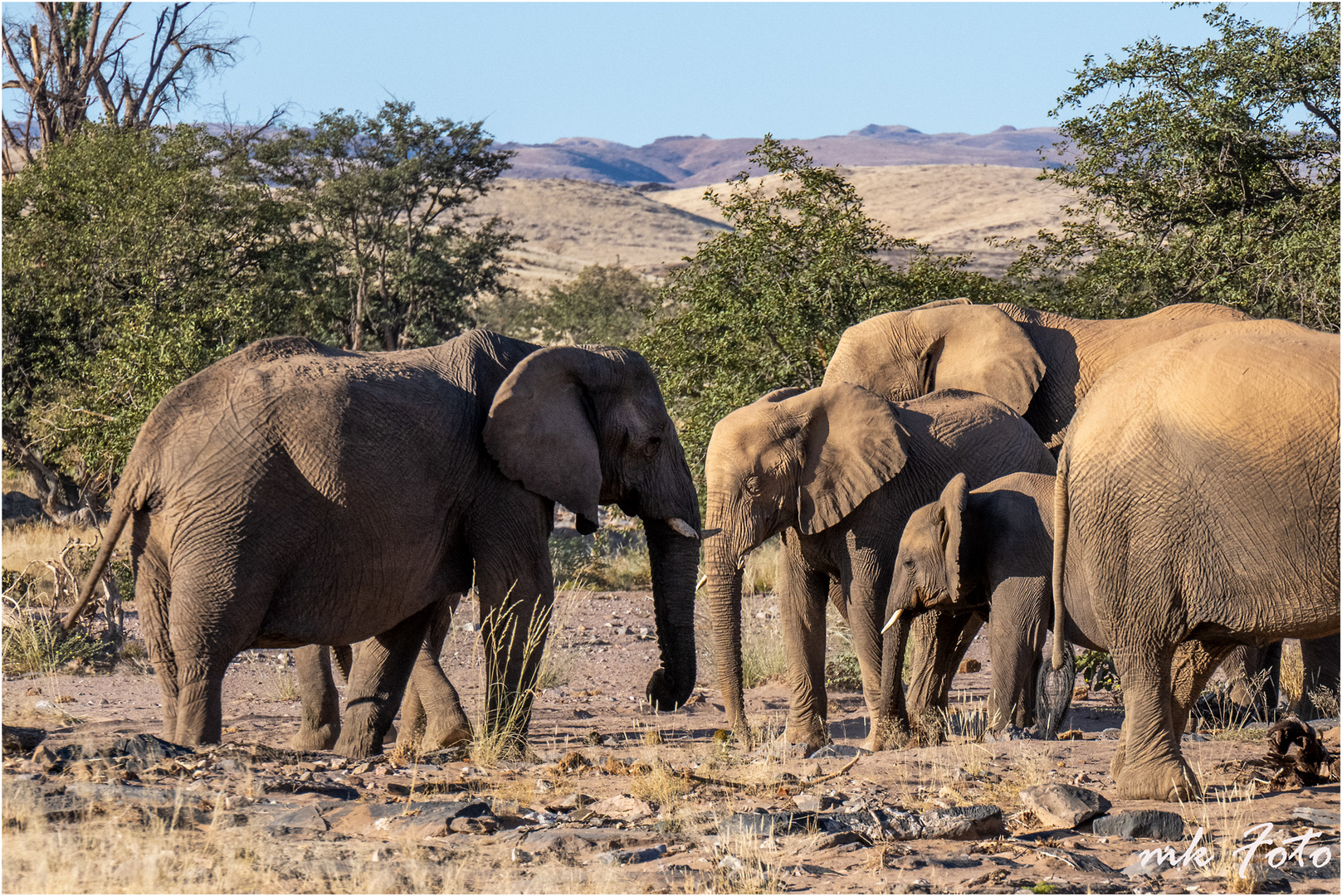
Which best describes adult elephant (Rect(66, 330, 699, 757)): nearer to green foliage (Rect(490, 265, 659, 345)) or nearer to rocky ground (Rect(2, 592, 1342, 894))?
rocky ground (Rect(2, 592, 1342, 894))

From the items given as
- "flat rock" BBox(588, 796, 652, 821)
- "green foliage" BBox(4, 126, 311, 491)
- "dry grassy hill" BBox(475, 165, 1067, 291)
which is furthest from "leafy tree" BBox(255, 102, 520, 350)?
"dry grassy hill" BBox(475, 165, 1067, 291)

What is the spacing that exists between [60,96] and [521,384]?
2849 centimetres

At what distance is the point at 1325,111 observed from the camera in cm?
1569

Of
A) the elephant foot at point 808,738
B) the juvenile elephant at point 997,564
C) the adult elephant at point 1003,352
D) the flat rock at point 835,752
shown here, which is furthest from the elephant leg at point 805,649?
the adult elephant at point 1003,352

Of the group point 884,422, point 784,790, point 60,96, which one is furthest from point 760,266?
point 60,96

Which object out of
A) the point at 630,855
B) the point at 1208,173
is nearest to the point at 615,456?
the point at 630,855

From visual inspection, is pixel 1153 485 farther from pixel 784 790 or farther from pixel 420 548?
pixel 420 548

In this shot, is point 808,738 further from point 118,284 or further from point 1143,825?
point 118,284

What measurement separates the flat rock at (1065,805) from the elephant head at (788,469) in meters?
2.67

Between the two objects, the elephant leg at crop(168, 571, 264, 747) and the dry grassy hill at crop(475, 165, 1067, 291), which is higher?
the dry grassy hill at crop(475, 165, 1067, 291)

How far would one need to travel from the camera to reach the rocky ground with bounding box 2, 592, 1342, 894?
5.09 metres

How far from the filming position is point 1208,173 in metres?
15.9

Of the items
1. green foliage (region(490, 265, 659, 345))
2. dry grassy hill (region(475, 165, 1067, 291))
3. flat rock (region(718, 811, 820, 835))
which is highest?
dry grassy hill (region(475, 165, 1067, 291))

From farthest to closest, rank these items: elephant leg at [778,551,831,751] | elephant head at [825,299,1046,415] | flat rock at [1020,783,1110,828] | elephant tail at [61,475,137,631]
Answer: elephant head at [825,299,1046,415] → elephant leg at [778,551,831,751] → elephant tail at [61,475,137,631] → flat rock at [1020,783,1110,828]
